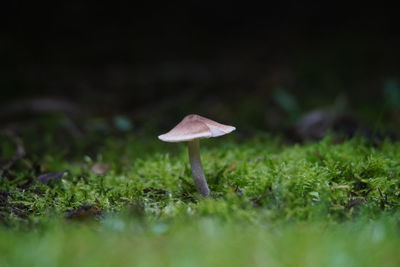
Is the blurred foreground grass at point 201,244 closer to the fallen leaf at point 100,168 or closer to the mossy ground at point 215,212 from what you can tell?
the mossy ground at point 215,212

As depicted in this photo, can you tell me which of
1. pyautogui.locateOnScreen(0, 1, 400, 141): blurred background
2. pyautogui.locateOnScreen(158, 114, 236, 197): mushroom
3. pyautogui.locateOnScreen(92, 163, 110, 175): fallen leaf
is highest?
pyautogui.locateOnScreen(0, 1, 400, 141): blurred background

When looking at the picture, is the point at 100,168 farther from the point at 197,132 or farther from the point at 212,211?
the point at 212,211

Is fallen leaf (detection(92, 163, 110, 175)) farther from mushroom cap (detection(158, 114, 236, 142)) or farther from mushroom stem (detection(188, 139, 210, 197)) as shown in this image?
mushroom cap (detection(158, 114, 236, 142))

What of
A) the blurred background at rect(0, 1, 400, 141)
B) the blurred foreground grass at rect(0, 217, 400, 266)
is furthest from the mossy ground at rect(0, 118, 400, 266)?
the blurred background at rect(0, 1, 400, 141)

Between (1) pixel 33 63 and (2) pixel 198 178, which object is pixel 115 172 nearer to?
(2) pixel 198 178

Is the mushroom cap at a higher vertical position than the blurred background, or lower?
lower

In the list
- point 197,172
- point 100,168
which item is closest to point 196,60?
point 100,168

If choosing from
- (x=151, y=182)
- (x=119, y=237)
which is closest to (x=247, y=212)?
(x=119, y=237)

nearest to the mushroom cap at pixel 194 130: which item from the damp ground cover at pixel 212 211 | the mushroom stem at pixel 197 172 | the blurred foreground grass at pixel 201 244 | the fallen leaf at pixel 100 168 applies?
the mushroom stem at pixel 197 172
